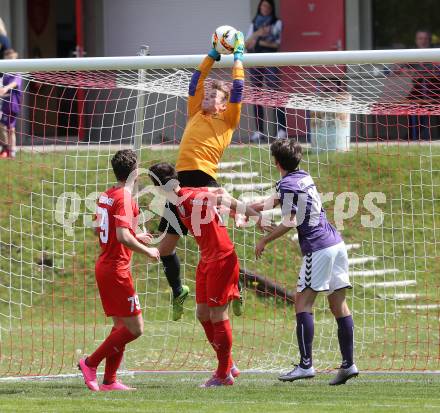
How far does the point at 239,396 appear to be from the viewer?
8.59 metres

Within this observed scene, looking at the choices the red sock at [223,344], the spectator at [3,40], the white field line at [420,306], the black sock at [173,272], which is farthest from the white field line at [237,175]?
the red sock at [223,344]

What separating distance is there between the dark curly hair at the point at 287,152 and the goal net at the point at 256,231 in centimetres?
290

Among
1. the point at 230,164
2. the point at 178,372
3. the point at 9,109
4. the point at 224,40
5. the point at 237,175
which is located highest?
the point at 224,40

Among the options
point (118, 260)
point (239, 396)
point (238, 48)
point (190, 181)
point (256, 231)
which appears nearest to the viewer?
point (239, 396)

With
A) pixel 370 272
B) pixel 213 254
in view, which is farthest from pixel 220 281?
pixel 370 272

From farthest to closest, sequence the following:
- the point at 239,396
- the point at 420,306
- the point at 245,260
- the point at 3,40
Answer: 1. the point at 3,40
2. the point at 245,260
3. the point at 420,306
4. the point at 239,396

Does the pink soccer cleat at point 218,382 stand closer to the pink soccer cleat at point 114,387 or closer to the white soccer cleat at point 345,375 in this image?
the pink soccer cleat at point 114,387

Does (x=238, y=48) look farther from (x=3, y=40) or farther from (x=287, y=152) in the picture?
(x=3, y=40)

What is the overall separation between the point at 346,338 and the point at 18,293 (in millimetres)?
6592

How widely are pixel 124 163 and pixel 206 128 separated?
1017 millimetres

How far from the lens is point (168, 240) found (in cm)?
1012

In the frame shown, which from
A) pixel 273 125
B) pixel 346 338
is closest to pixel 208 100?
pixel 346 338

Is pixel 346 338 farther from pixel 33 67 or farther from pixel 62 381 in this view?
pixel 33 67

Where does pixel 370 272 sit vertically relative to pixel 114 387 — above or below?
above
